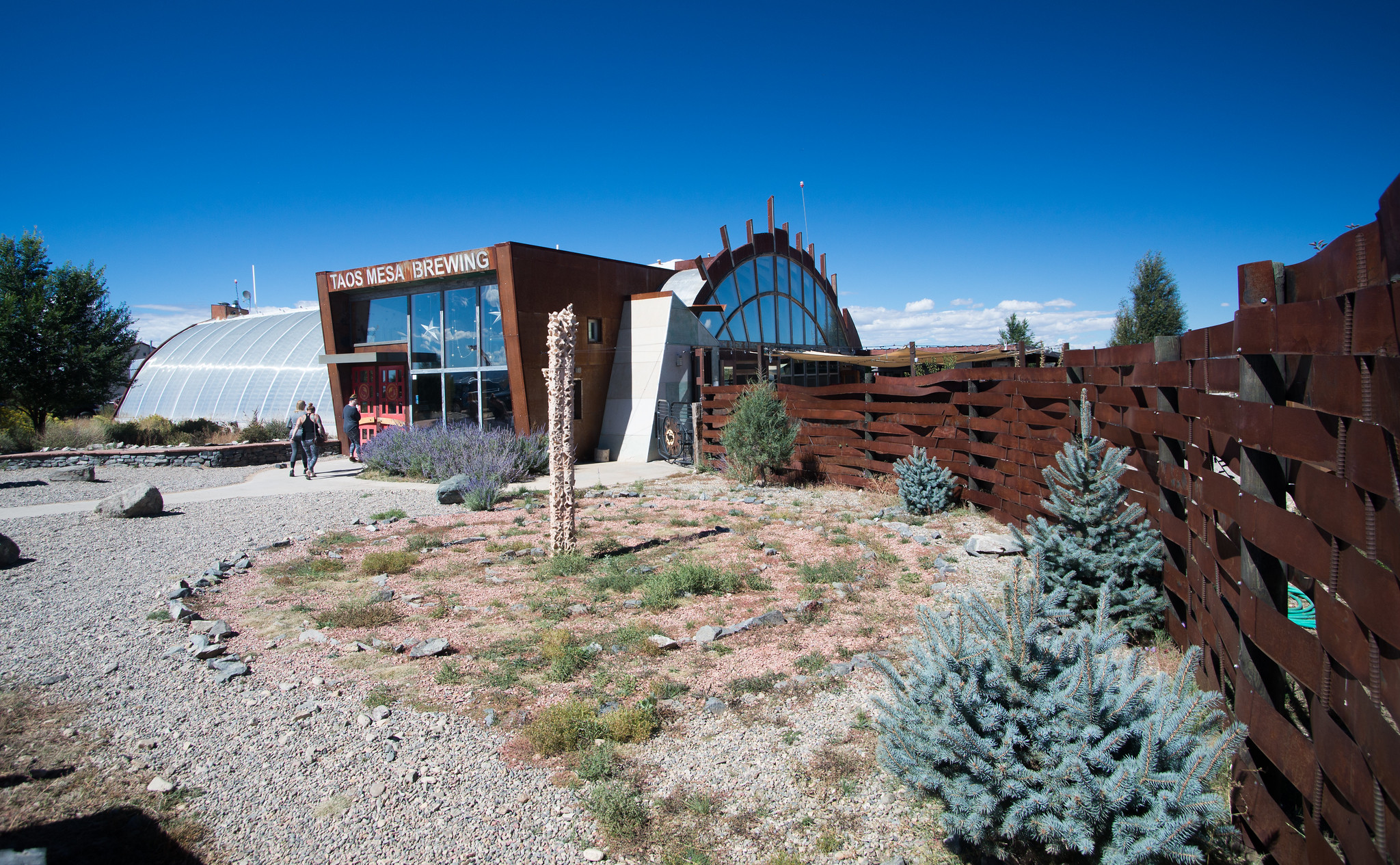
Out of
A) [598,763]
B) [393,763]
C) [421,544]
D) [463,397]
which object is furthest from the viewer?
[463,397]

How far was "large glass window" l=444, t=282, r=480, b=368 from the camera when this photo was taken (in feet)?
61.7

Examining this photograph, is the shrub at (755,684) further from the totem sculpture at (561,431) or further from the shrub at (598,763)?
the totem sculpture at (561,431)

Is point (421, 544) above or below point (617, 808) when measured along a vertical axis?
above

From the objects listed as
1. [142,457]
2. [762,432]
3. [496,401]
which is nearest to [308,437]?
[496,401]

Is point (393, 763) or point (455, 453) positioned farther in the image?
point (455, 453)

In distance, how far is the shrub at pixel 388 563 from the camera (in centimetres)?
805

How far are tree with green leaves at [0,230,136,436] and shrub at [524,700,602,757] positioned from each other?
29.2 metres

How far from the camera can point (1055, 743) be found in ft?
8.84

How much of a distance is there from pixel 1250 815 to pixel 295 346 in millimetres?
31942

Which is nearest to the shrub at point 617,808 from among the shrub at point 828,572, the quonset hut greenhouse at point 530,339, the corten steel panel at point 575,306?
the shrub at point 828,572

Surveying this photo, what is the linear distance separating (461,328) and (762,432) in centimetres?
980

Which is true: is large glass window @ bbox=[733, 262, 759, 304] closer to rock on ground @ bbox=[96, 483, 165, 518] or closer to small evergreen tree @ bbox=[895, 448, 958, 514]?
small evergreen tree @ bbox=[895, 448, 958, 514]

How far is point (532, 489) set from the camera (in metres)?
14.1

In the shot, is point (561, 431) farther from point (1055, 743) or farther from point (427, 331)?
point (427, 331)
